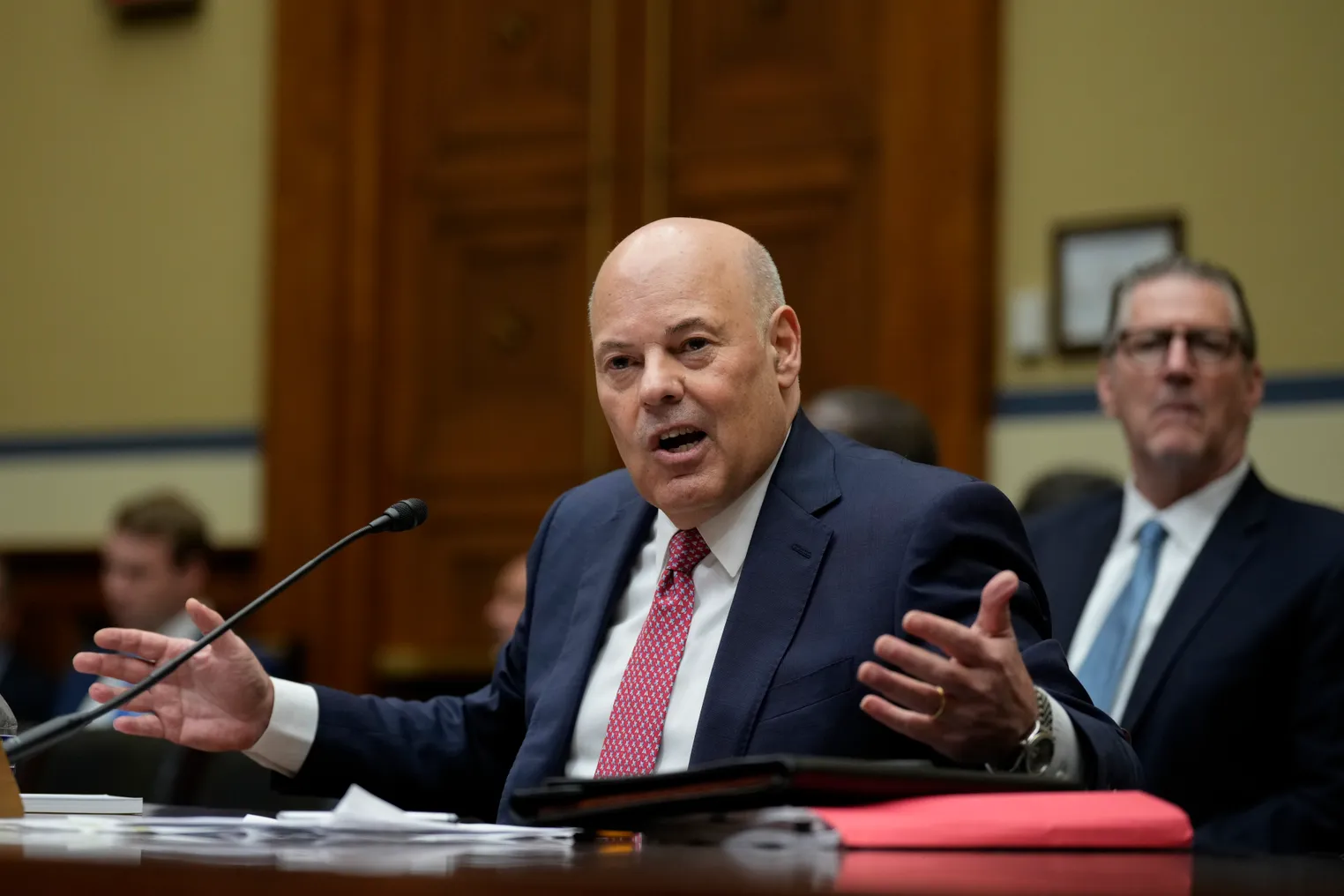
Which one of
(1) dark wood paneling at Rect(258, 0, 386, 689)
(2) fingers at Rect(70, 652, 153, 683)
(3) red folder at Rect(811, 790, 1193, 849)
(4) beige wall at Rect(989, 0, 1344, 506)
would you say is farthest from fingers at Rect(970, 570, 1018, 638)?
(1) dark wood paneling at Rect(258, 0, 386, 689)

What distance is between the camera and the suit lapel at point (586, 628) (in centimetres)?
205

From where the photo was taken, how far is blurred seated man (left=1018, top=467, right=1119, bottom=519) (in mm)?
4125

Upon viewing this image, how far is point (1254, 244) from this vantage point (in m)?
4.41

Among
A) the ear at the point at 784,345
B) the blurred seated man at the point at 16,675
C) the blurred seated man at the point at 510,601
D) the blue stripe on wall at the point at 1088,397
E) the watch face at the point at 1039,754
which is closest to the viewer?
the watch face at the point at 1039,754

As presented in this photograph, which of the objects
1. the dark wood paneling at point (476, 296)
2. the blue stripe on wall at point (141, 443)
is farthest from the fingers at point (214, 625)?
the dark wood paneling at point (476, 296)

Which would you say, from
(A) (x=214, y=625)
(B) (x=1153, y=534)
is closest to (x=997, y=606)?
(A) (x=214, y=625)

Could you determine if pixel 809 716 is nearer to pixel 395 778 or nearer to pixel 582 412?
pixel 395 778

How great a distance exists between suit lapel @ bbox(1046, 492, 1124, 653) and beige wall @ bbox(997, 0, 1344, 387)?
1.26m

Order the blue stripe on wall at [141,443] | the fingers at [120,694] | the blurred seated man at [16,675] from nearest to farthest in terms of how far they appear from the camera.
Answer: the fingers at [120,694] → the blurred seated man at [16,675] → the blue stripe on wall at [141,443]

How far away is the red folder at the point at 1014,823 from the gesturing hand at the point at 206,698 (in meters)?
0.88

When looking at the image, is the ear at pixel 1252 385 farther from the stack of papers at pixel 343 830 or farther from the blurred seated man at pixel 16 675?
the blurred seated man at pixel 16 675

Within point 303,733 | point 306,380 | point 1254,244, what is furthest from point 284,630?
point 303,733

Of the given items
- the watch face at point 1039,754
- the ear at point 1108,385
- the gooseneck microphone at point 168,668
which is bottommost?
the watch face at point 1039,754

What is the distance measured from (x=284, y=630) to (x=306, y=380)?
0.81 m
